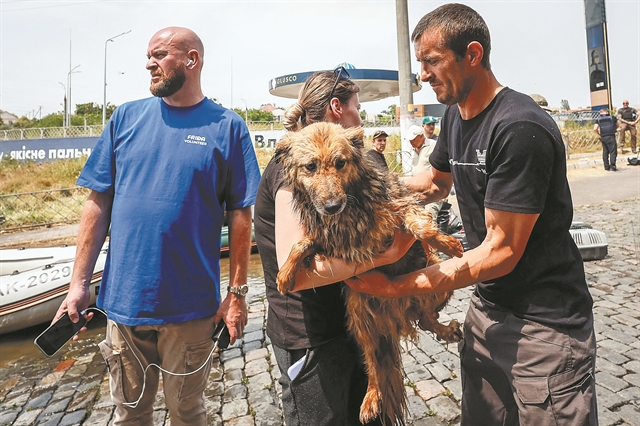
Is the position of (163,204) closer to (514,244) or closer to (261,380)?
(514,244)

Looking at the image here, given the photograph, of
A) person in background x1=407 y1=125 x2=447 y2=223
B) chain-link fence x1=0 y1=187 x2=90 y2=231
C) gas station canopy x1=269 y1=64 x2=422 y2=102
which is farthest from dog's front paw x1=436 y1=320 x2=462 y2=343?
gas station canopy x1=269 y1=64 x2=422 y2=102

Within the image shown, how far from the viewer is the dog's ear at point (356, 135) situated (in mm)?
2365

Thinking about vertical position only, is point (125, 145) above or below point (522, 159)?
above

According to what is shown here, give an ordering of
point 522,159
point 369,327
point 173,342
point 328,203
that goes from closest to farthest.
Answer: point 522,159, point 328,203, point 369,327, point 173,342

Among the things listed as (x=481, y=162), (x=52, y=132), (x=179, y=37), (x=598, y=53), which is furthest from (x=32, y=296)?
(x=598, y=53)

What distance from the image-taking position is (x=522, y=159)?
6.11 ft

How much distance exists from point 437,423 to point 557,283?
2.08 metres

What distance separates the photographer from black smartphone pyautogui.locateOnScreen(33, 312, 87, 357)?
2.75 m

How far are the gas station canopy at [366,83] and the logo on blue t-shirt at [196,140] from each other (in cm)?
2284

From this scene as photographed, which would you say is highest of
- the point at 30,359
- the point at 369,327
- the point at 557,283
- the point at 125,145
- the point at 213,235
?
the point at 125,145

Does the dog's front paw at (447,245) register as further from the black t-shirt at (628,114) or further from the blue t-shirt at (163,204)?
the black t-shirt at (628,114)

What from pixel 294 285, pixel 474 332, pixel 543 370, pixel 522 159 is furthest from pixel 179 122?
pixel 543 370

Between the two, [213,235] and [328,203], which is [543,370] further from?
[213,235]

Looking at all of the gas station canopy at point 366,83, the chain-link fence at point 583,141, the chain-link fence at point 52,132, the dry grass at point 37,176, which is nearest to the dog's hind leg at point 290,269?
the dry grass at point 37,176
